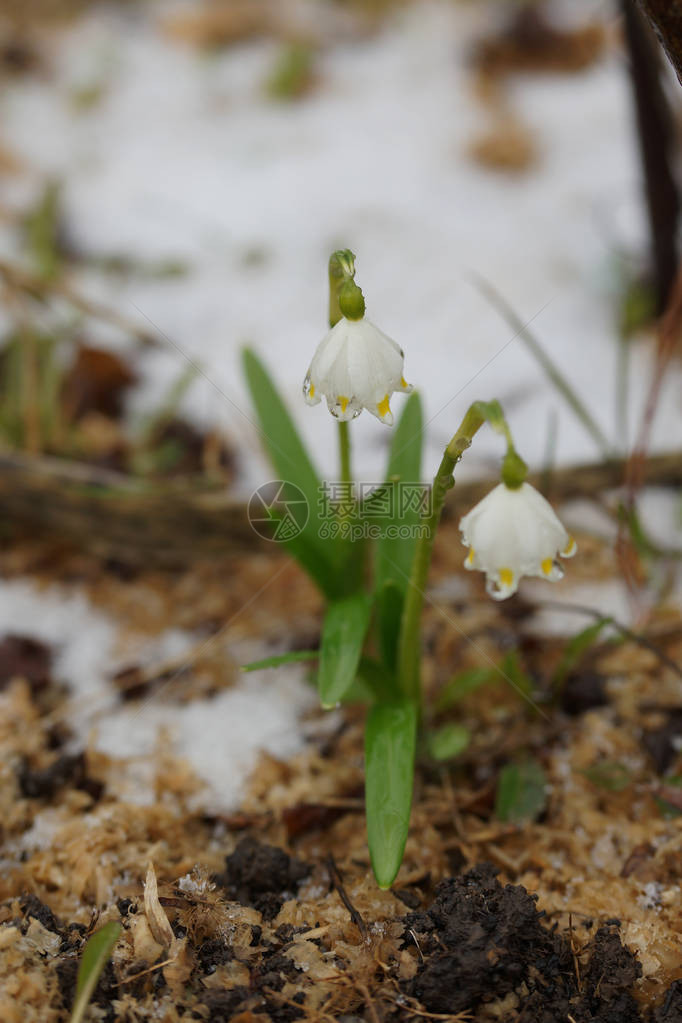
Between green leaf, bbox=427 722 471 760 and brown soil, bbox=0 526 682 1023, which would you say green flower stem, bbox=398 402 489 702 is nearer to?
green leaf, bbox=427 722 471 760

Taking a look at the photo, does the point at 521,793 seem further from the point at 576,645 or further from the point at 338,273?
the point at 338,273

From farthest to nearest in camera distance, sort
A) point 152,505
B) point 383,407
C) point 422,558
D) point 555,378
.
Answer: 1. point 152,505
2. point 555,378
3. point 422,558
4. point 383,407

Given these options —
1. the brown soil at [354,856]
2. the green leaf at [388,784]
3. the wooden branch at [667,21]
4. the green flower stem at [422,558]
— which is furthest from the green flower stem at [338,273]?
the brown soil at [354,856]

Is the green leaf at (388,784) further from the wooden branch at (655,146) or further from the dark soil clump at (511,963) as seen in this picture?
the wooden branch at (655,146)

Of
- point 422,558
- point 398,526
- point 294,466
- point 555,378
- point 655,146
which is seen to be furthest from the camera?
point 655,146

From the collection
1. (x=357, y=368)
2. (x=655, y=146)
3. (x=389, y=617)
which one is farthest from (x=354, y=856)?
(x=655, y=146)

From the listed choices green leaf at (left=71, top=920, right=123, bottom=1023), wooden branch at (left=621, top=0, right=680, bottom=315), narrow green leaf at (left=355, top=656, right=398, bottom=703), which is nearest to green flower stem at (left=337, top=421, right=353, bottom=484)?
narrow green leaf at (left=355, top=656, right=398, bottom=703)
